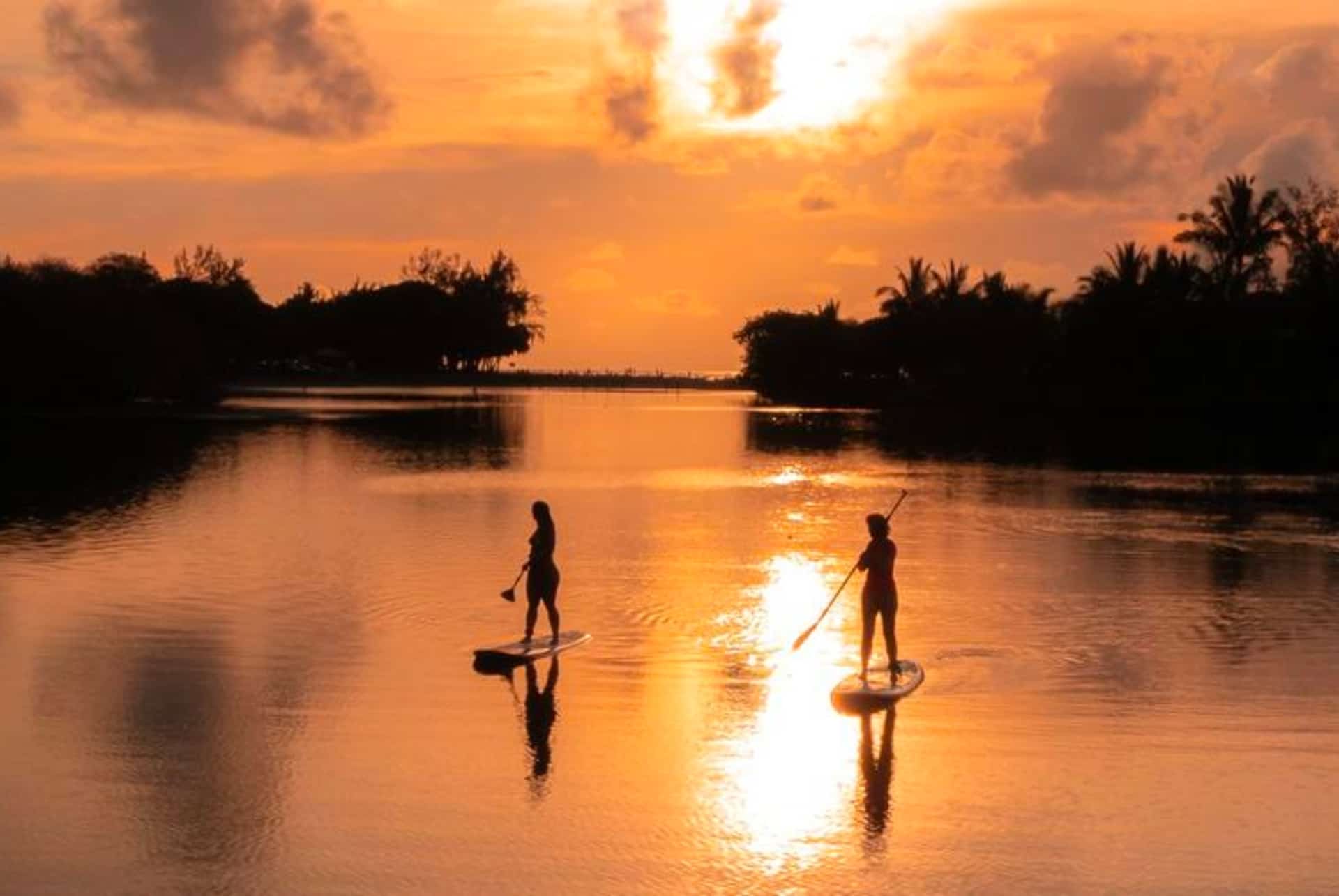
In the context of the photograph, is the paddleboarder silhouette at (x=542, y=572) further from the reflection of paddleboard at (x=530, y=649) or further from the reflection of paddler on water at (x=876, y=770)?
the reflection of paddler on water at (x=876, y=770)

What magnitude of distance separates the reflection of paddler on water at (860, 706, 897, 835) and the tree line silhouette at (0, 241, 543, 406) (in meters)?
74.3

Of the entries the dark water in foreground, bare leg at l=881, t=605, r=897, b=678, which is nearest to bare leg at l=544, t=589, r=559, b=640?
the dark water in foreground

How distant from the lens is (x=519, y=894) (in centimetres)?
1028

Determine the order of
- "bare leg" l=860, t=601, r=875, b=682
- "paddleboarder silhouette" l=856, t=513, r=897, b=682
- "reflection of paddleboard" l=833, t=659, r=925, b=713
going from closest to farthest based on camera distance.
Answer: "reflection of paddleboard" l=833, t=659, r=925, b=713 → "paddleboarder silhouette" l=856, t=513, r=897, b=682 → "bare leg" l=860, t=601, r=875, b=682

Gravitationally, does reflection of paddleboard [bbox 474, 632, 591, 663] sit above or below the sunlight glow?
above

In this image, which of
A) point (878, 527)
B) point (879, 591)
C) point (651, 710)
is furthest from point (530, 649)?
point (878, 527)

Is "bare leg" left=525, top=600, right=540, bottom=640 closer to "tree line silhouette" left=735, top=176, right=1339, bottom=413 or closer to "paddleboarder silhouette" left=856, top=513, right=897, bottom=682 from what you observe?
"paddleboarder silhouette" left=856, top=513, right=897, bottom=682

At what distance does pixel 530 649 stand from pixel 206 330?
124819 millimetres

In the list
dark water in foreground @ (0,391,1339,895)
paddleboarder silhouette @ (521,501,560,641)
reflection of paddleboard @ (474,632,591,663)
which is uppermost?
paddleboarder silhouette @ (521,501,560,641)

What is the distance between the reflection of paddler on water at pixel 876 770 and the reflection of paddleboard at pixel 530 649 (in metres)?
4.08

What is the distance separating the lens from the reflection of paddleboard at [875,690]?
15766mm

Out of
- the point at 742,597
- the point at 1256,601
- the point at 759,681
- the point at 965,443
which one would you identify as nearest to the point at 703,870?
the point at 759,681

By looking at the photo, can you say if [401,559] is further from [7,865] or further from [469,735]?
[7,865]

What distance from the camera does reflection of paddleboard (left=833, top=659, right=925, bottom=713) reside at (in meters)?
15.8
